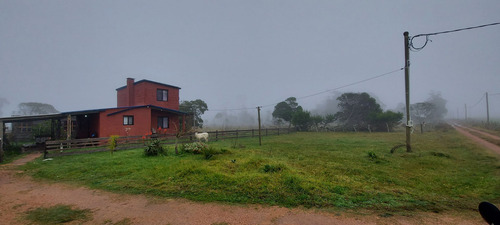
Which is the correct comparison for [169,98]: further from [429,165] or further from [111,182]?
[429,165]

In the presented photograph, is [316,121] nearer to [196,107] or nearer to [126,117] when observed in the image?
[196,107]

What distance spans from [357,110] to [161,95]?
35858 mm

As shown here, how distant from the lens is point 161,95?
25.3 metres

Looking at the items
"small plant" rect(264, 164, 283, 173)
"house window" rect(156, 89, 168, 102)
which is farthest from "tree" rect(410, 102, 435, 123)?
"small plant" rect(264, 164, 283, 173)

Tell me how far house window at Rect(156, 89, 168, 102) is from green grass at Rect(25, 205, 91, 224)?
70.6 ft

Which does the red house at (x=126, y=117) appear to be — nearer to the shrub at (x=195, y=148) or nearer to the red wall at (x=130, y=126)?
the red wall at (x=130, y=126)

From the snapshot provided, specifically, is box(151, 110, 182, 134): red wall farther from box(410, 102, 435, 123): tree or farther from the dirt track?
box(410, 102, 435, 123): tree

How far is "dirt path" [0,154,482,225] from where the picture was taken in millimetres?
3873

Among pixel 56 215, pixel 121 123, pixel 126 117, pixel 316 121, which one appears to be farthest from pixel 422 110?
pixel 56 215

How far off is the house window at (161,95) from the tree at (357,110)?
3155 cm

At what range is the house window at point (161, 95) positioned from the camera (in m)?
24.9

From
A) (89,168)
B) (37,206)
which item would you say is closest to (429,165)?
(37,206)

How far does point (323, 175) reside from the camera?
6645 millimetres

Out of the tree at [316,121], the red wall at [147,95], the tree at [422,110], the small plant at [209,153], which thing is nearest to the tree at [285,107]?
the tree at [316,121]
